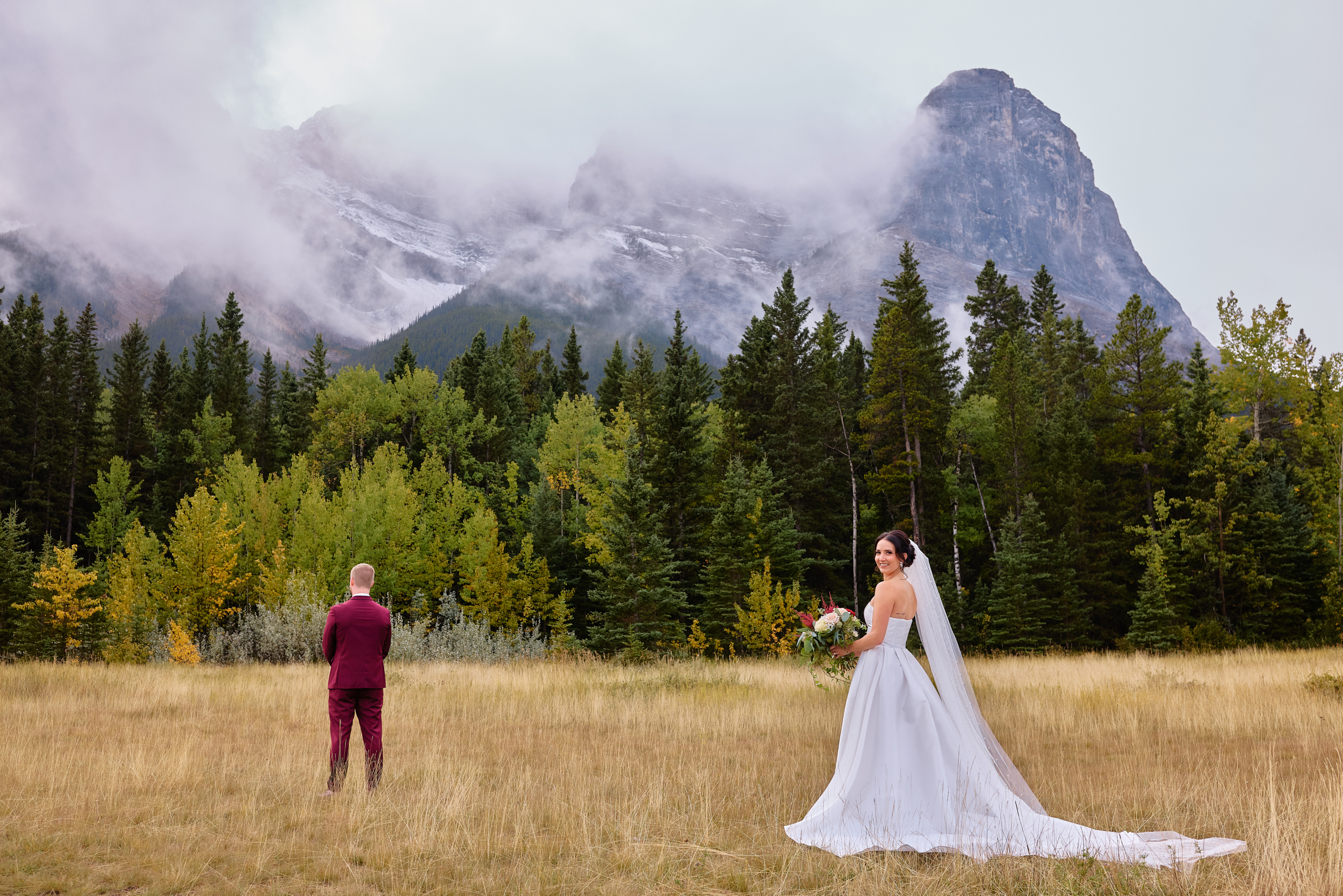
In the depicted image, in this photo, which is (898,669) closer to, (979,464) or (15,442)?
(979,464)

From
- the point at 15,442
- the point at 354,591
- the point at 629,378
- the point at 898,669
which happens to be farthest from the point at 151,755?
the point at 15,442

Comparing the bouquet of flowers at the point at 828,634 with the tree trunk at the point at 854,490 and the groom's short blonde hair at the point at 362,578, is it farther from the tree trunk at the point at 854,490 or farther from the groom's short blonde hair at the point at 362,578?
the tree trunk at the point at 854,490

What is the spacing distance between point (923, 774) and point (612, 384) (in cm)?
5573

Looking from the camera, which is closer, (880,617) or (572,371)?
(880,617)

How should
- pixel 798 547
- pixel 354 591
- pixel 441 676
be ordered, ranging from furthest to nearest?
pixel 798 547 < pixel 441 676 < pixel 354 591

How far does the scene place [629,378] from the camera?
5047cm

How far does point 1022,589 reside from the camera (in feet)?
106

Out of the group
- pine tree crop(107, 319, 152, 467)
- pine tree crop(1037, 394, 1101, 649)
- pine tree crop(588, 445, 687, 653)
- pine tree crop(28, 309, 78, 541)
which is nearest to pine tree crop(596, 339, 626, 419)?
pine tree crop(588, 445, 687, 653)

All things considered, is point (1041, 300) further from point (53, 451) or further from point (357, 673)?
point (53, 451)

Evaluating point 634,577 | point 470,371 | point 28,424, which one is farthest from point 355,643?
point 470,371

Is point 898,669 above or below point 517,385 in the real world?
below

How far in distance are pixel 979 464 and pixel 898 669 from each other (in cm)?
4448

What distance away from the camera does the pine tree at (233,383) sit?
187 ft

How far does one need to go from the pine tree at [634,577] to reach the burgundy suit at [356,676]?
2152 cm
